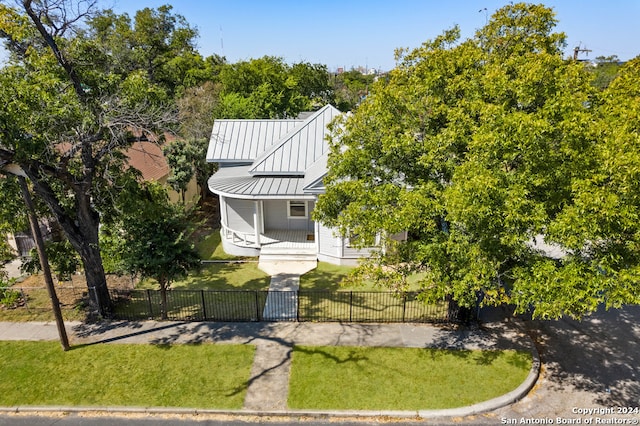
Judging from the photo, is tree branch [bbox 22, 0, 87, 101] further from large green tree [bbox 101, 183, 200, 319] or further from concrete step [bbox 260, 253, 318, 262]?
concrete step [bbox 260, 253, 318, 262]

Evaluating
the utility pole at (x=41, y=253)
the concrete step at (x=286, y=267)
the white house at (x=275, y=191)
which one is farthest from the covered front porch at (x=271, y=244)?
the utility pole at (x=41, y=253)

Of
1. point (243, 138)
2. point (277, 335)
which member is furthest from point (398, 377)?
point (243, 138)

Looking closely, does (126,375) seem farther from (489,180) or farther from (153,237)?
(489,180)

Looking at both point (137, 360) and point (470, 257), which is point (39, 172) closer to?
point (137, 360)

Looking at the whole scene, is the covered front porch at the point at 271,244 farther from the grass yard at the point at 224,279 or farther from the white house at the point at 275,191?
the grass yard at the point at 224,279

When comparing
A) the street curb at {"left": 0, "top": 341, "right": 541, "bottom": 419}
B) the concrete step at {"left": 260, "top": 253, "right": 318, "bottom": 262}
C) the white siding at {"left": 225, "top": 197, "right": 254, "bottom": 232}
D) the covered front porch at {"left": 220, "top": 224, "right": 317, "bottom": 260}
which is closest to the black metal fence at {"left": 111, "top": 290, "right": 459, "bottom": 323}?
the concrete step at {"left": 260, "top": 253, "right": 318, "bottom": 262}

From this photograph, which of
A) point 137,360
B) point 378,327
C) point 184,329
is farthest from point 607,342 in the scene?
point 137,360

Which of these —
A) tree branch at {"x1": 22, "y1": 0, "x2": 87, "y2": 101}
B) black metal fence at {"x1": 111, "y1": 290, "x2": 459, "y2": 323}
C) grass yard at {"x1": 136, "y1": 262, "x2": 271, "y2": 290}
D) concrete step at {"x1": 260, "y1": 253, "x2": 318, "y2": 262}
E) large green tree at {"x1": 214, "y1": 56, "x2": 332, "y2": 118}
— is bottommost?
black metal fence at {"x1": 111, "y1": 290, "x2": 459, "y2": 323}
